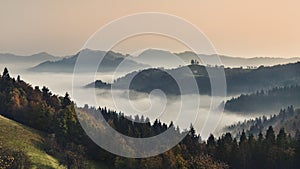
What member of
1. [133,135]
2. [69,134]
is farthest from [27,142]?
[133,135]

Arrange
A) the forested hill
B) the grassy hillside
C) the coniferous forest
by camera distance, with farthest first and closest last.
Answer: the coniferous forest → the forested hill → the grassy hillside

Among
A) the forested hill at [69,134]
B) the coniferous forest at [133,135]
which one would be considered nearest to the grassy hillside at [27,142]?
the forested hill at [69,134]

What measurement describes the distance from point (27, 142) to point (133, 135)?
122 ft

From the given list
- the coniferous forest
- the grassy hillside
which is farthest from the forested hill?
the grassy hillside

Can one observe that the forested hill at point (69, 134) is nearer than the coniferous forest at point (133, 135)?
Yes

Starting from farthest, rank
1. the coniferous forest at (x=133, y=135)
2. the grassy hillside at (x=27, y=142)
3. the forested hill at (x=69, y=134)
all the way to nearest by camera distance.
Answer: the coniferous forest at (x=133, y=135), the forested hill at (x=69, y=134), the grassy hillside at (x=27, y=142)

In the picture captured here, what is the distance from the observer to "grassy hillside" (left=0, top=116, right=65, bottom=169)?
123 meters

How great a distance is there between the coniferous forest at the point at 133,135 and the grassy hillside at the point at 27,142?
8.32 feet

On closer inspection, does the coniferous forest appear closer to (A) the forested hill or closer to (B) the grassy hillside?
(A) the forested hill

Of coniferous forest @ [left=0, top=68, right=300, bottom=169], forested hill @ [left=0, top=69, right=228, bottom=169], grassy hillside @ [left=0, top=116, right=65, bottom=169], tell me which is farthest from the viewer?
coniferous forest @ [left=0, top=68, right=300, bottom=169]

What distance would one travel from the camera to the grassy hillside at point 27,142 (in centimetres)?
12268

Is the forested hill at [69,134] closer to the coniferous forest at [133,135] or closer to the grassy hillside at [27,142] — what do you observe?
the coniferous forest at [133,135]

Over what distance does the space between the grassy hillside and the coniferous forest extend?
2.53 meters

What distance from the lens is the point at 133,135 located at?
6078 inches
